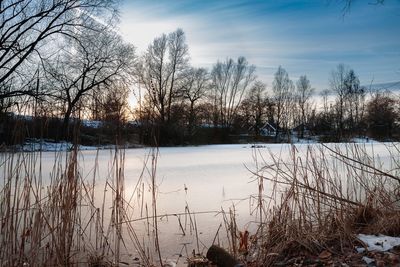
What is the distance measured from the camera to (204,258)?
8.59 ft

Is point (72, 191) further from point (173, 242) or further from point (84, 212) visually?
point (84, 212)

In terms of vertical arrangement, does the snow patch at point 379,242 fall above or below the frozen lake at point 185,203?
above

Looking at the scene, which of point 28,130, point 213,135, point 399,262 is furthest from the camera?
point 213,135

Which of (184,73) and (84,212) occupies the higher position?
(184,73)

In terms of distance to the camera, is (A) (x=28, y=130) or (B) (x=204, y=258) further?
(A) (x=28, y=130)

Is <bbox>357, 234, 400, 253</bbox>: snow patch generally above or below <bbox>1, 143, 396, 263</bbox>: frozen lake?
above

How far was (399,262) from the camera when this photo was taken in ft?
6.72

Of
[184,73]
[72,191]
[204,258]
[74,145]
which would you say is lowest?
[204,258]

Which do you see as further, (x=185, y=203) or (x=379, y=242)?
(x=185, y=203)

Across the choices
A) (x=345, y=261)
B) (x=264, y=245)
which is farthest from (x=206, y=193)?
(x=345, y=261)

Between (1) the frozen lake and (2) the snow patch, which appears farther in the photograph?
(1) the frozen lake

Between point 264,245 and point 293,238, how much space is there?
0.21 meters

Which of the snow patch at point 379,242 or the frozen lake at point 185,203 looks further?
the frozen lake at point 185,203

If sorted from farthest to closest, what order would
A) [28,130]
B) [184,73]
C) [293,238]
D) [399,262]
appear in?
[184,73] → [28,130] → [293,238] → [399,262]
